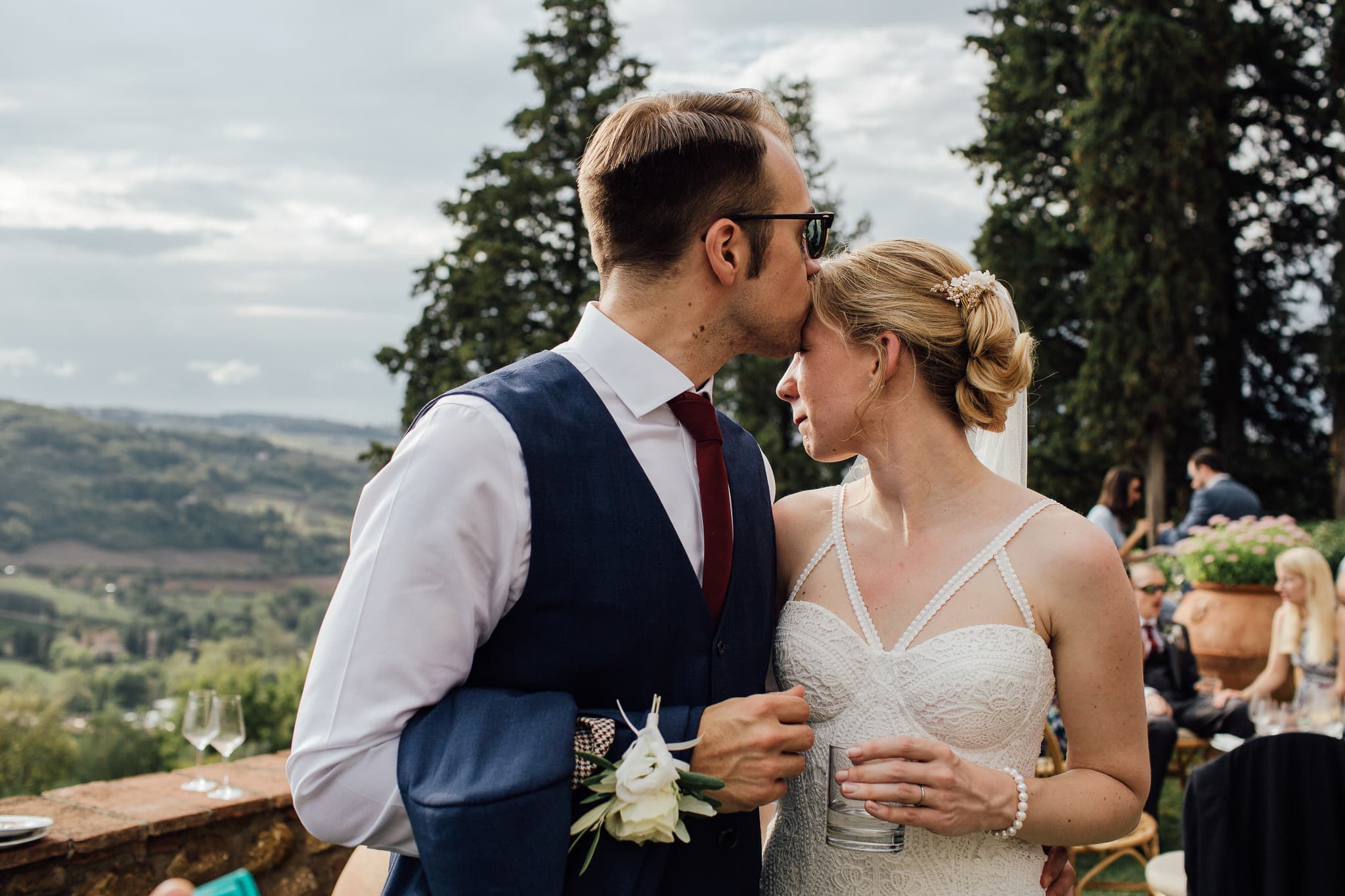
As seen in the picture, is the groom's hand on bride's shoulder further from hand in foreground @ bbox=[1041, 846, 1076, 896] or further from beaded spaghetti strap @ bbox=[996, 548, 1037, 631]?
hand in foreground @ bbox=[1041, 846, 1076, 896]

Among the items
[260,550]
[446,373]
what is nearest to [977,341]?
[446,373]

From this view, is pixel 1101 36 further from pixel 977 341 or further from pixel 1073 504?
pixel 977 341

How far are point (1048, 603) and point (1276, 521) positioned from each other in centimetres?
717

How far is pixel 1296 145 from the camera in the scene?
59.5 feet

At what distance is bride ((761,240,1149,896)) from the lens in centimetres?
197

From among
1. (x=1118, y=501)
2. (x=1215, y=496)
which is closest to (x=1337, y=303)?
(x=1215, y=496)

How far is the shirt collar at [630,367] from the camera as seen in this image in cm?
176

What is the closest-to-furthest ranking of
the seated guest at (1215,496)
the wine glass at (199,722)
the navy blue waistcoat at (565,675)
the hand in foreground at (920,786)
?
the navy blue waistcoat at (565,675) → the hand in foreground at (920,786) → the wine glass at (199,722) → the seated guest at (1215,496)

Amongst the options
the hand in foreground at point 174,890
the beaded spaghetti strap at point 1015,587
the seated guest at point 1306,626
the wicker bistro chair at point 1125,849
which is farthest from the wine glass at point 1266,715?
the hand in foreground at point 174,890

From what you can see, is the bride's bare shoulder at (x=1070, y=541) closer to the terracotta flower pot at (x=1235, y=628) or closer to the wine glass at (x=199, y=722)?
the wine glass at (x=199, y=722)

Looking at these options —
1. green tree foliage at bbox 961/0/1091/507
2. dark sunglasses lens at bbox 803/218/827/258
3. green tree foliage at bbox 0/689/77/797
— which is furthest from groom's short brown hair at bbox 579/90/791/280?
green tree foliage at bbox 961/0/1091/507

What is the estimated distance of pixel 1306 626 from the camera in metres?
6.12

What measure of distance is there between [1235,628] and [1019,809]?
6.89 m

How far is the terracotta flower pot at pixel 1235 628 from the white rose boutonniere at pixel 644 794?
7370mm
